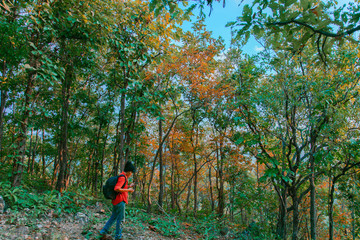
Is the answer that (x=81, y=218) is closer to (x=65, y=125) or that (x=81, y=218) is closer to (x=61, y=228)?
(x=61, y=228)

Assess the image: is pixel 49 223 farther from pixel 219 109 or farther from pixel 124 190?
pixel 219 109

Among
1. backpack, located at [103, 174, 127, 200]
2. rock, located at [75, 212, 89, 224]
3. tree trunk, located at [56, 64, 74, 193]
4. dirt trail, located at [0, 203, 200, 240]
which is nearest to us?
dirt trail, located at [0, 203, 200, 240]

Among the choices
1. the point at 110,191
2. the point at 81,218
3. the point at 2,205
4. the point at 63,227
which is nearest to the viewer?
the point at 110,191

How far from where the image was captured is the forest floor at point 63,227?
3.44 metres

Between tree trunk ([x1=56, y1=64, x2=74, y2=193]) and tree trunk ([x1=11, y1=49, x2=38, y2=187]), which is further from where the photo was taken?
tree trunk ([x1=56, y1=64, x2=74, y2=193])

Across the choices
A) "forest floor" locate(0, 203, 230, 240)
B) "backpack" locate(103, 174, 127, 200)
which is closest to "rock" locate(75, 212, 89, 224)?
"forest floor" locate(0, 203, 230, 240)

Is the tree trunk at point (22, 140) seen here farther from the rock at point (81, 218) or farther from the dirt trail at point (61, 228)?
the rock at point (81, 218)

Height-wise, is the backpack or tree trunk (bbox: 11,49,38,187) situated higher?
tree trunk (bbox: 11,49,38,187)

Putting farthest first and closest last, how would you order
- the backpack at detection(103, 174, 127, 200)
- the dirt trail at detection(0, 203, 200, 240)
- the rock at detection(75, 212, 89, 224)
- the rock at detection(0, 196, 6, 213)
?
the rock at detection(75, 212, 89, 224) < the rock at detection(0, 196, 6, 213) < the backpack at detection(103, 174, 127, 200) < the dirt trail at detection(0, 203, 200, 240)

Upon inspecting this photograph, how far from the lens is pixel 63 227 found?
407 centimetres

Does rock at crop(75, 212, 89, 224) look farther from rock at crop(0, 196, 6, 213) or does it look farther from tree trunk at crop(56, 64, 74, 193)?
tree trunk at crop(56, 64, 74, 193)

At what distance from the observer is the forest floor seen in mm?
3439

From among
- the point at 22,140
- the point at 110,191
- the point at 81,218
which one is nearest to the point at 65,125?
the point at 22,140

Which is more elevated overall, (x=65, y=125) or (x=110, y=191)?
(x=65, y=125)
